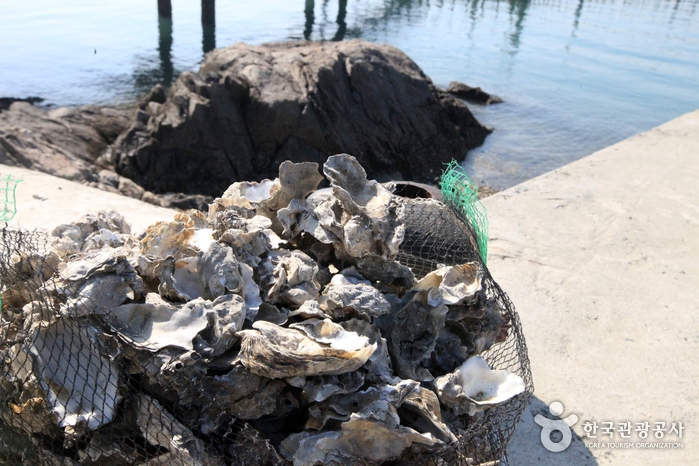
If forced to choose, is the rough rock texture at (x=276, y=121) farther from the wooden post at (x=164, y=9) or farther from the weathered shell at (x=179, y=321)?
the wooden post at (x=164, y=9)

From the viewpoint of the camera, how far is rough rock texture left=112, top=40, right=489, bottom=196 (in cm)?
961

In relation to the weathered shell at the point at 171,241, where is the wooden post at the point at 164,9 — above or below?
below

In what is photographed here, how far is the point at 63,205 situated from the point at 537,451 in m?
4.31

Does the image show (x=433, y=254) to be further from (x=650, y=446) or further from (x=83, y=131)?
(x=83, y=131)

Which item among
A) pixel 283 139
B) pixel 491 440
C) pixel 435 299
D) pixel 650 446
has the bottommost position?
pixel 283 139

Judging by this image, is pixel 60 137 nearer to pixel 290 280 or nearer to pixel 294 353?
pixel 290 280

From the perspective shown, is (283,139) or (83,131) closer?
(283,139)

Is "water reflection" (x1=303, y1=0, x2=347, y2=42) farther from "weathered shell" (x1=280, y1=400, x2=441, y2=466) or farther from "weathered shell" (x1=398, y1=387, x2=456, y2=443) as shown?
"weathered shell" (x1=280, y1=400, x2=441, y2=466)

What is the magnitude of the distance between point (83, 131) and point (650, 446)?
34.9ft

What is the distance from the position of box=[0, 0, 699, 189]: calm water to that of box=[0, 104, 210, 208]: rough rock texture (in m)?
2.61

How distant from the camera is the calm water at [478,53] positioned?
13.9 metres

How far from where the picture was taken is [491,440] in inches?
80.2

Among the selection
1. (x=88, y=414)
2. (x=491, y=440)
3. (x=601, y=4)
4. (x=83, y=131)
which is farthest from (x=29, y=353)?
(x=601, y=4)

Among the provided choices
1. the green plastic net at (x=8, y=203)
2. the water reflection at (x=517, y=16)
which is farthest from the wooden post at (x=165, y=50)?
the water reflection at (x=517, y=16)
